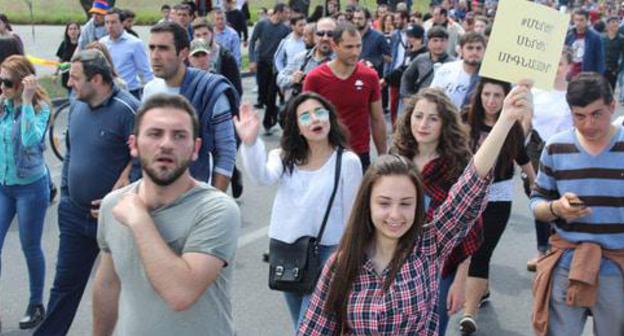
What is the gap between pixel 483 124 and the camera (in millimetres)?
5633

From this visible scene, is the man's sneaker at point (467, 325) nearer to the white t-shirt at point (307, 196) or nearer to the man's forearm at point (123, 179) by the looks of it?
the white t-shirt at point (307, 196)

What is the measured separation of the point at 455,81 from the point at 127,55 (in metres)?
4.19

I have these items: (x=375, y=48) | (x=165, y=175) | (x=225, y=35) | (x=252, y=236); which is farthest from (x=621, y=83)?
(x=165, y=175)

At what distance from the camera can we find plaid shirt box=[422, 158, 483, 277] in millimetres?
4211

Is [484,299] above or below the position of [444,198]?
below

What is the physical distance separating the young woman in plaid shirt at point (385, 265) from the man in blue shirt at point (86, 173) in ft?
6.70

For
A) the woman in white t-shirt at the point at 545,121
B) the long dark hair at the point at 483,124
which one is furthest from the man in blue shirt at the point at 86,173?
the woman in white t-shirt at the point at 545,121

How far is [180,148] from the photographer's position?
110 inches

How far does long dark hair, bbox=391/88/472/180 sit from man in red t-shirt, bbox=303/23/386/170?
176 centimetres

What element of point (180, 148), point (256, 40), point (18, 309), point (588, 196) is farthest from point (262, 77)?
point (180, 148)

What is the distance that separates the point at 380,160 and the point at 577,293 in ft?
4.55

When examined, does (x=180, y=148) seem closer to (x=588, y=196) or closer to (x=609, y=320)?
(x=588, y=196)

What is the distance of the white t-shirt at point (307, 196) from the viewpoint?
4242 millimetres

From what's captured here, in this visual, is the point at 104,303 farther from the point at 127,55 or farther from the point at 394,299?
the point at 127,55
